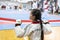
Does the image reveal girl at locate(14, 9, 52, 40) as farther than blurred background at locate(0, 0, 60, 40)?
No

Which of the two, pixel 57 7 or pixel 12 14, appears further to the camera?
pixel 57 7

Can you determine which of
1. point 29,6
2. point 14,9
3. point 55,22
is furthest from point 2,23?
point 55,22

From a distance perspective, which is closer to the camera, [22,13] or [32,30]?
[32,30]

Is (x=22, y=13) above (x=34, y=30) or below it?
above

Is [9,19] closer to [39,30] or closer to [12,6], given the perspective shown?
[12,6]

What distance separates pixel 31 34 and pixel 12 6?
1.16 m

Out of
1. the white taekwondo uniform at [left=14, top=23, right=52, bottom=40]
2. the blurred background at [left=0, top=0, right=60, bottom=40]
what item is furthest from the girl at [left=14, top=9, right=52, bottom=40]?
the blurred background at [left=0, top=0, right=60, bottom=40]

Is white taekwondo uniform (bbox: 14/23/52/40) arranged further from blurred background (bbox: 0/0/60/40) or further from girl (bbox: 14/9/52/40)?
blurred background (bbox: 0/0/60/40)

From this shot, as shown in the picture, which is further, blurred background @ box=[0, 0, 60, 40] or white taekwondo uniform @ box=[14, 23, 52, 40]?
blurred background @ box=[0, 0, 60, 40]

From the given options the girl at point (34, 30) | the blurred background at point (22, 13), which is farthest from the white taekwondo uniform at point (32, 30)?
the blurred background at point (22, 13)

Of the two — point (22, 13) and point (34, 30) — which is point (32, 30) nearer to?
point (34, 30)

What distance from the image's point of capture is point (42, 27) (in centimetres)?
162

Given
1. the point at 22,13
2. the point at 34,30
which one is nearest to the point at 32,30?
the point at 34,30

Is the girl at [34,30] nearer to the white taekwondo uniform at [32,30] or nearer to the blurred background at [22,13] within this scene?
the white taekwondo uniform at [32,30]
